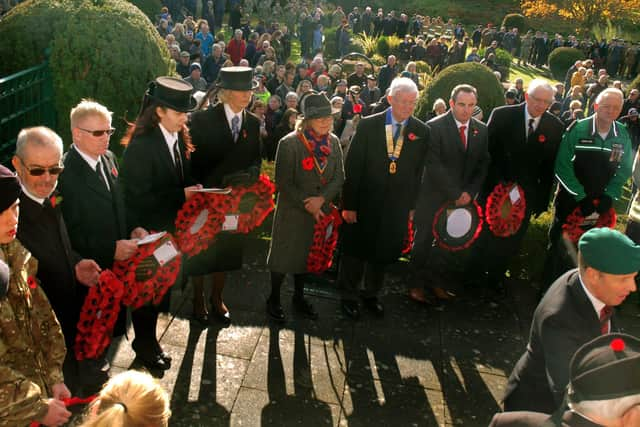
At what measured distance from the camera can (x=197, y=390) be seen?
4.71 metres

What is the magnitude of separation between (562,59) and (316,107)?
2970 centimetres

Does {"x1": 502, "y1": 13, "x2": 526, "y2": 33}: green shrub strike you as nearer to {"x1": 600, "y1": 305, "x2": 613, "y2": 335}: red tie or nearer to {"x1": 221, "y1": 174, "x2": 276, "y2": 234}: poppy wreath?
{"x1": 221, "y1": 174, "x2": 276, "y2": 234}: poppy wreath

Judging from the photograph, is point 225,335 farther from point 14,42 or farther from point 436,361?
point 14,42

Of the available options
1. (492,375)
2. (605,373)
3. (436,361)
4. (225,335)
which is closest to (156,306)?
(225,335)

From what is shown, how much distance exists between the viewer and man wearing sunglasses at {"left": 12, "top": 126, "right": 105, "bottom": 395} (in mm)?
3564

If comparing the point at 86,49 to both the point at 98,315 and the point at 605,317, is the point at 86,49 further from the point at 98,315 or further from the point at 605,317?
the point at 605,317

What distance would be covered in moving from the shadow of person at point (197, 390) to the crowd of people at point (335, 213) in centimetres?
21

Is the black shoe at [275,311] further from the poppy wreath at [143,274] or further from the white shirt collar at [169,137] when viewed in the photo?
the white shirt collar at [169,137]

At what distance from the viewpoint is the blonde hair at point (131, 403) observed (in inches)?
84.4

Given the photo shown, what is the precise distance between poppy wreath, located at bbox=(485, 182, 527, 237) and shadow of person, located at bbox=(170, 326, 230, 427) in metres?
2.96

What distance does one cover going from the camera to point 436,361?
5363 millimetres

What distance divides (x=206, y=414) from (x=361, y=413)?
1.16 meters

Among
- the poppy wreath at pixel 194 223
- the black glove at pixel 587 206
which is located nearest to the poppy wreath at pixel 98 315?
the poppy wreath at pixel 194 223

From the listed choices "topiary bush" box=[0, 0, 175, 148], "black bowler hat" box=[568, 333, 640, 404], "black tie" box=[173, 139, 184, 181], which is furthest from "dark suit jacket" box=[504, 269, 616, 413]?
"topiary bush" box=[0, 0, 175, 148]
